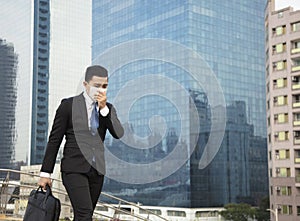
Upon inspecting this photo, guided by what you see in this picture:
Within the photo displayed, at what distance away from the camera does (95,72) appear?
9.54 feet

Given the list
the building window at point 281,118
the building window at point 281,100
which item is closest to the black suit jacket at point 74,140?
the building window at point 281,118

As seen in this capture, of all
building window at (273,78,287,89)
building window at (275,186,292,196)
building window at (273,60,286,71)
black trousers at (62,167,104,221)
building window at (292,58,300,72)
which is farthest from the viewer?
building window at (273,60,286,71)

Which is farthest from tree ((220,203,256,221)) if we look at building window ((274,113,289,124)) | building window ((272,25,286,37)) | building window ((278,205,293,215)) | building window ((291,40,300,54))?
building window ((272,25,286,37))

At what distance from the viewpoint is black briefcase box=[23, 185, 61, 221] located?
9.37 ft

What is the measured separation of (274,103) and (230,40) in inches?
902

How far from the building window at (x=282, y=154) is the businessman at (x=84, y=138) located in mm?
33928

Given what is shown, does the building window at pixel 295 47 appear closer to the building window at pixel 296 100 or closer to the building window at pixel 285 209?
the building window at pixel 296 100

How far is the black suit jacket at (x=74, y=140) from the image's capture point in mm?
2863

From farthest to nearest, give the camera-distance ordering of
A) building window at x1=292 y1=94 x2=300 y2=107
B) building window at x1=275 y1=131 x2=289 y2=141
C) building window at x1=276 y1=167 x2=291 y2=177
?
building window at x1=275 y1=131 x2=289 y2=141 → building window at x1=292 y1=94 x2=300 y2=107 → building window at x1=276 y1=167 x2=291 y2=177

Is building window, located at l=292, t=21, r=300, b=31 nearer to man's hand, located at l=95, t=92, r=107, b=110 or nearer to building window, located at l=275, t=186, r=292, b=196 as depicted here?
building window, located at l=275, t=186, r=292, b=196

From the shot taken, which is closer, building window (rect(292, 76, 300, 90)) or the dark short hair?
the dark short hair

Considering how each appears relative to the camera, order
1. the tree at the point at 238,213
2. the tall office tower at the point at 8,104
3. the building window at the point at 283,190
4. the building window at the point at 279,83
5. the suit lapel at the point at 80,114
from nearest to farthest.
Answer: the suit lapel at the point at 80,114 < the building window at the point at 283,190 < the building window at the point at 279,83 < the tree at the point at 238,213 < the tall office tower at the point at 8,104

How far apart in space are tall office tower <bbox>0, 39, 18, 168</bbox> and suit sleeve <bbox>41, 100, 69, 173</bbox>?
257 ft

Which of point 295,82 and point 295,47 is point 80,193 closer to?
point 295,82
